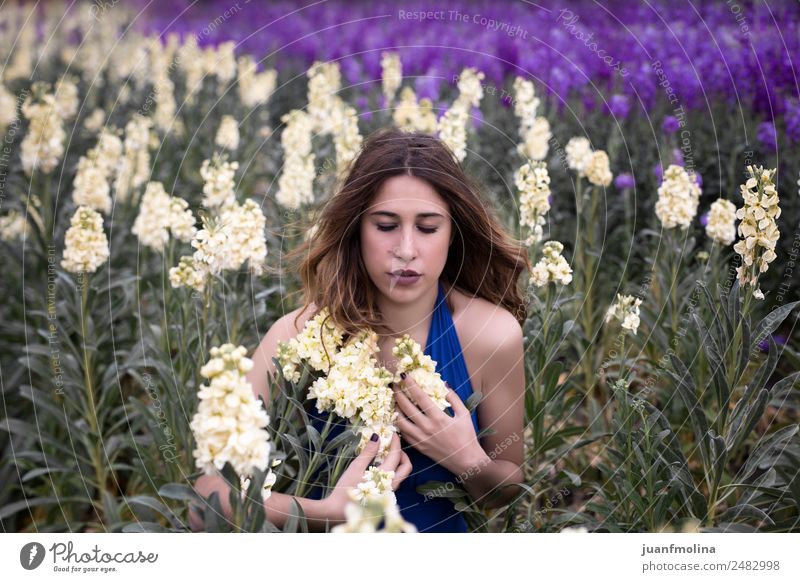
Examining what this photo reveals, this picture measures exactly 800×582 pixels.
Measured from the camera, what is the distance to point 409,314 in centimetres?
256

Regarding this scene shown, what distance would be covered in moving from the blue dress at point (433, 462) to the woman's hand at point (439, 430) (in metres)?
0.12

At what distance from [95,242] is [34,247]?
1361 mm

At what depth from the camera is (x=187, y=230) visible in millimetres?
3158

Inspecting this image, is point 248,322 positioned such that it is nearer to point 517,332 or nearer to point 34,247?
point 517,332

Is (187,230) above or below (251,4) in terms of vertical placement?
below

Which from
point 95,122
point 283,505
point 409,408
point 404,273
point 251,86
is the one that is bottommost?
point 283,505

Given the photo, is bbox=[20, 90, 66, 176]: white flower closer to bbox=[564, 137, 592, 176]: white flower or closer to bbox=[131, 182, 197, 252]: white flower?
bbox=[131, 182, 197, 252]: white flower

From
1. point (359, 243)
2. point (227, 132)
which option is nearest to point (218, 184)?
point (359, 243)

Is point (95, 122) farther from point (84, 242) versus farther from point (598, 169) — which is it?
point (598, 169)

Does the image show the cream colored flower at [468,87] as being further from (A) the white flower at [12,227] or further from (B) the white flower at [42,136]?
(A) the white flower at [12,227]

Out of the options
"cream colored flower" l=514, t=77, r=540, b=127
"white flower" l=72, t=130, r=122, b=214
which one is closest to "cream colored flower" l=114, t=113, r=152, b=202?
"white flower" l=72, t=130, r=122, b=214

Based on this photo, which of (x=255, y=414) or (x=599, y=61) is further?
(x=599, y=61)

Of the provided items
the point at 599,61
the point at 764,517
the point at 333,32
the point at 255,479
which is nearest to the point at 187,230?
the point at 255,479

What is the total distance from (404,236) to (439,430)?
581 millimetres
